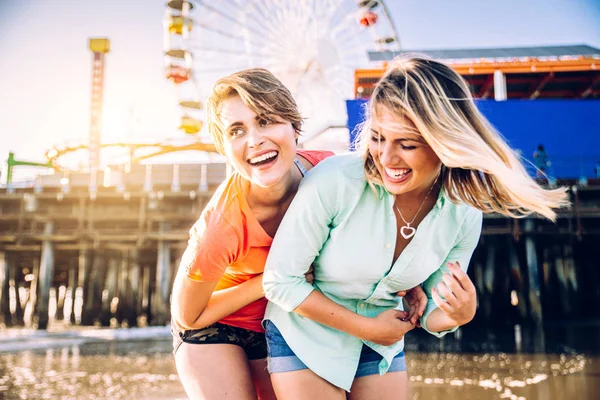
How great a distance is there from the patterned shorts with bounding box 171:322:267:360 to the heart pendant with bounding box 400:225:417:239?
0.95m

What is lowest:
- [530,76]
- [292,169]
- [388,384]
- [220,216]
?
[388,384]

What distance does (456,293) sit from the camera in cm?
201

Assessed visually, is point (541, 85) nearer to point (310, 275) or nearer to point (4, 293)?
point (4, 293)

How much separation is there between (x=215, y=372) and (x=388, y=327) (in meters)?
0.86

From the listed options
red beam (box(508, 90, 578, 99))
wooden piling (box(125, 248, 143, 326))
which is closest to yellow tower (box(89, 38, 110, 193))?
wooden piling (box(125, 248, 143, 326))

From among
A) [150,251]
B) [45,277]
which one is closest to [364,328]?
[45,277]

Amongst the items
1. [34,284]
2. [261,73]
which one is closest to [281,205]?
[261,73]

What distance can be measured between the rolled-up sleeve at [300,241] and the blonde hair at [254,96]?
1.54 ft

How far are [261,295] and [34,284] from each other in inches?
682

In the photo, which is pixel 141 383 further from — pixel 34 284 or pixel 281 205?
pixel 34 284

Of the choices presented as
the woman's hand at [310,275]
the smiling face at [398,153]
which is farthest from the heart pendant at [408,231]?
the woman's hand at [310,275]

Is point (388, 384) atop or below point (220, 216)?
below

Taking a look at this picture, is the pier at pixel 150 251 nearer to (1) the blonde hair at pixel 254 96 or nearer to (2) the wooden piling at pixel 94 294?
(2) the wooden piling at pixel 94 294

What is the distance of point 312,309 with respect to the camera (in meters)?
2.05
